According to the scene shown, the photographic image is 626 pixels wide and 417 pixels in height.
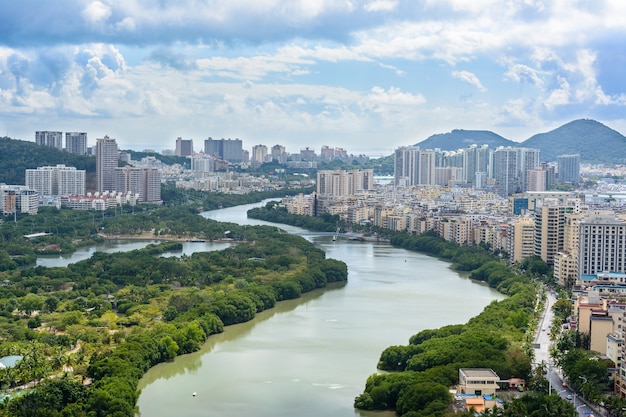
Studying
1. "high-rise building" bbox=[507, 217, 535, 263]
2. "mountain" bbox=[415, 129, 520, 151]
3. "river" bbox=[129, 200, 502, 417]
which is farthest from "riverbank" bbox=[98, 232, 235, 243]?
"mountain" bbox=[415, 129, 520, 151]

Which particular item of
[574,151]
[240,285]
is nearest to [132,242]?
[240,285]

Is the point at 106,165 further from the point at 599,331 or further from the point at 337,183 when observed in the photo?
the point at 599,331

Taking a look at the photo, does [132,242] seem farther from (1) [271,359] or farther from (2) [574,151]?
(2) [574,151]

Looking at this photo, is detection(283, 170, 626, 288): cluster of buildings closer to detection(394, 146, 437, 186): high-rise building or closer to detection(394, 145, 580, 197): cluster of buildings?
detection(394, 145, 580, 197): cluster of buildings

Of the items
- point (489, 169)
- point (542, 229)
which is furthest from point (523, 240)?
point (489, 169)

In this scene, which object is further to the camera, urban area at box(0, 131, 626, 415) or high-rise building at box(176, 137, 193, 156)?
high-rise building at box(176, 137, 193, 156)
